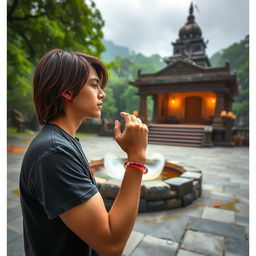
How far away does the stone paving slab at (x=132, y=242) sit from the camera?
2275 mm

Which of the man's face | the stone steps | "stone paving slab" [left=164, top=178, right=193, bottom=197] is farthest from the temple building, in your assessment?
the man's face

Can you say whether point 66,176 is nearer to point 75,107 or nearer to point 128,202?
point 128,202

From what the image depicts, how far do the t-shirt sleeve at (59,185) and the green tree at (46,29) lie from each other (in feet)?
25.6

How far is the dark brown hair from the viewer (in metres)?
0.98

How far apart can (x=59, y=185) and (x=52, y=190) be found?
3 centimetres

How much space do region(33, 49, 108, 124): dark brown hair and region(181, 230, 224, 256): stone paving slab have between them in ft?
7.47

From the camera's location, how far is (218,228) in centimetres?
285

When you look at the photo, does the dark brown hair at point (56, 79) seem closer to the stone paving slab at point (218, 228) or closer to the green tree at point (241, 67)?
the stone paving slab at point (218, 228)

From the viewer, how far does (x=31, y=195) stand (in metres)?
0.95

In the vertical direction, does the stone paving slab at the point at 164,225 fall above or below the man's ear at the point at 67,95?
below

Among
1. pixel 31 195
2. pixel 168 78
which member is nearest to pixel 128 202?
pixel 31 195

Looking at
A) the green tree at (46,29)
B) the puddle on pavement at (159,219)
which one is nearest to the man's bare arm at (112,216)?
the puddle on pavement at (159,219)

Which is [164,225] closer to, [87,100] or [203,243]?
[203,243]

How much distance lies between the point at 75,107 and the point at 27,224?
629 millimetres
